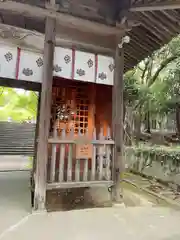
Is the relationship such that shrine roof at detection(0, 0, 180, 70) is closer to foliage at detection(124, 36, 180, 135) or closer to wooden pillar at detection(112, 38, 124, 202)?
wooden pillar at detection(112, 38, 124, 202)

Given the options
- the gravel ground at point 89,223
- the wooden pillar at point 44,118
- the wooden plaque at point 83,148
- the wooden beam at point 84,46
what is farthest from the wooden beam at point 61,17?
the gravel ground at point 89,223

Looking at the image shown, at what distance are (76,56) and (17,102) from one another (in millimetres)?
12140

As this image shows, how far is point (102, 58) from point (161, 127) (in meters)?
10.4

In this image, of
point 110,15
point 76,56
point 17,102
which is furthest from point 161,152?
point 17,102

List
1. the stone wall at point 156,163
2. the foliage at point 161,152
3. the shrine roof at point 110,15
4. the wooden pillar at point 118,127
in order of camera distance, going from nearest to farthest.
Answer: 1. the shrine roof at point 110,15
2. the wooden pillar at point 118,127
3. the stone wall at point 156,163
4. the foliage at point 161,152

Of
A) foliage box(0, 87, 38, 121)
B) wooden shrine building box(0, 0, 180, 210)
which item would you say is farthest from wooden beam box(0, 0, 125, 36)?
foliage box(0, 87, 38, 121)

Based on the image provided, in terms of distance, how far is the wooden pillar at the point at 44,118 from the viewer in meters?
4.64

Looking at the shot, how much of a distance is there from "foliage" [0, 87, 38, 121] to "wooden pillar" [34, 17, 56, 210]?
37.6ft

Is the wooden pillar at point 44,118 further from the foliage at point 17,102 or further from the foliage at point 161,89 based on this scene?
the foliage at point 17,102

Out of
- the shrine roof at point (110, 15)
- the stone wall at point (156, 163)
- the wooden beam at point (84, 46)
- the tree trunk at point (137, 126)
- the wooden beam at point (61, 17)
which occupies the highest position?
the shrine roof at point (110, 15)

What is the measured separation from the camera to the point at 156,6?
4.89 meters

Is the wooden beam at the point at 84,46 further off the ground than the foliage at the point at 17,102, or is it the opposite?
the foliage at the point at 17,102

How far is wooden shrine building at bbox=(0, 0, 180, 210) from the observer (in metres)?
4.79

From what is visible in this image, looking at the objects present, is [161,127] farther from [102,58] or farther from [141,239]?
[141,239]
